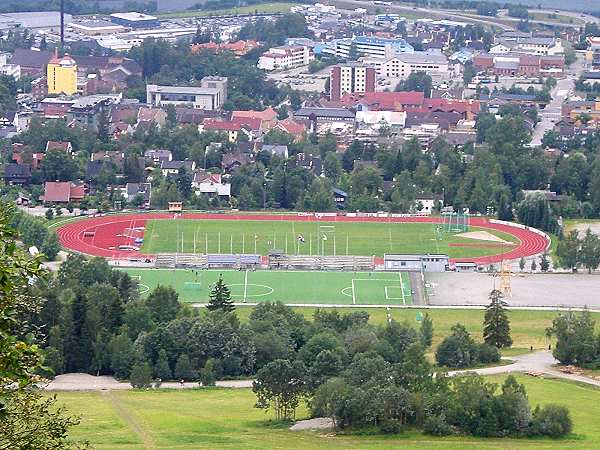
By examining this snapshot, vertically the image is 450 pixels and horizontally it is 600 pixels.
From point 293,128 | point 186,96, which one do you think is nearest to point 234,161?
point 293,128

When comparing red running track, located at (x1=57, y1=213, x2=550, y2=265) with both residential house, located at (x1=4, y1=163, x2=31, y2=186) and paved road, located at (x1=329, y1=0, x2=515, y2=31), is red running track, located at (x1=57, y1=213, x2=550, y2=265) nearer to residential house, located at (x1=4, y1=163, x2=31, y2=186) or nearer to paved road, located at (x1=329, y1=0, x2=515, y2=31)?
residential house, located at (x1=4, y1=163, x2=31, y2=186)

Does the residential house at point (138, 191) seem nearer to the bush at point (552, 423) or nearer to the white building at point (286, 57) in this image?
the white building at point (286, 57)

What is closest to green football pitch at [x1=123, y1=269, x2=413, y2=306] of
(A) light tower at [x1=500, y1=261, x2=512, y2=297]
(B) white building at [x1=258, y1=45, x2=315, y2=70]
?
(A) light tower at [x1=500, y1=261, x2=512, y2=297]

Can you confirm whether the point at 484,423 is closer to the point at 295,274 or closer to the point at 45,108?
the point at 295,274

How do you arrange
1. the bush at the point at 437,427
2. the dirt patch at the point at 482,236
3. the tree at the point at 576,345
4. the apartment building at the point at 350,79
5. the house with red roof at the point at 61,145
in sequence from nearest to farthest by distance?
the bush at the point at 437,427 < the tree at the point at 576,345 < the dirt patch at the point at 482,236 < the house with red roof at the point at 61,145 < the apartment building at the point at 350,79

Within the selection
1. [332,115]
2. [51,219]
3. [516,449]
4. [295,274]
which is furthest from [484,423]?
[332,115]

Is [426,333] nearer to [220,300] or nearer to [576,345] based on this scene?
[576,345]

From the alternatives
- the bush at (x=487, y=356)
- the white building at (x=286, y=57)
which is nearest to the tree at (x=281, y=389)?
the bush at (x=487, y=356)
